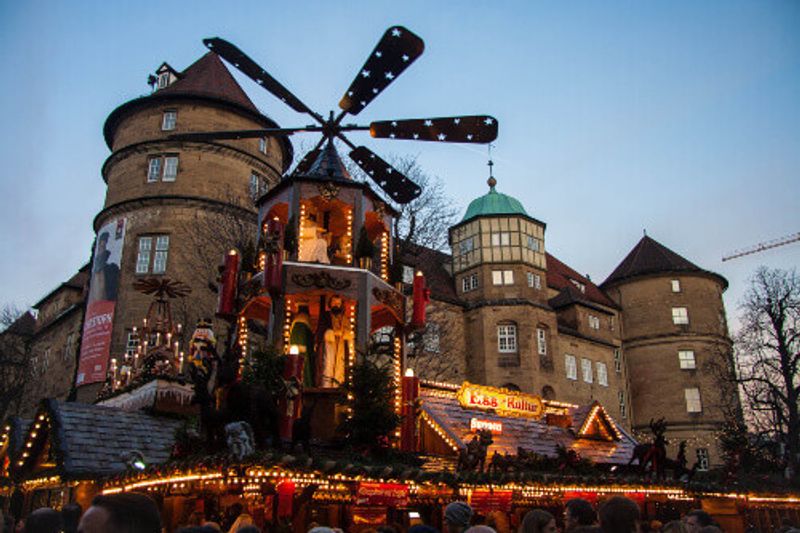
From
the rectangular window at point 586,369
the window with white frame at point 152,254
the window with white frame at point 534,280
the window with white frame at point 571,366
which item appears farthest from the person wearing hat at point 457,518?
the rectangular window at point 586,369

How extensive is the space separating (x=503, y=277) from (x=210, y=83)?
849 inches

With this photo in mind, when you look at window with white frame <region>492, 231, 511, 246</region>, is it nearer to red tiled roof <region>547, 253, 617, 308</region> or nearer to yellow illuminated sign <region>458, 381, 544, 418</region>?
red tiled roof <region>547, 253, 617, 308</region>

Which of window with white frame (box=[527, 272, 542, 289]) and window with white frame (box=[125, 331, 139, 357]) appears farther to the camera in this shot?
window with white frame (box=[527, 272, 542, 289])

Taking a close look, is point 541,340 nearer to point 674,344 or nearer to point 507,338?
point 507,338

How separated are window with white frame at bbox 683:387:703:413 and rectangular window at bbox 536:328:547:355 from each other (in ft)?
55.0

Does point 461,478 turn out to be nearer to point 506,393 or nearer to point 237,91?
point 506,393

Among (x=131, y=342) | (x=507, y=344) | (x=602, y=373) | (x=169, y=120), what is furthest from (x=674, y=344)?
(x=169, y=120)

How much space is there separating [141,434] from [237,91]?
26308 millimetres

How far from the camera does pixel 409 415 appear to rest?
1437cm

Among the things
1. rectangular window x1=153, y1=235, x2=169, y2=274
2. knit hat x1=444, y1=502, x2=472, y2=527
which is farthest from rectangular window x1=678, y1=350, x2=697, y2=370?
knit hat x1=444, y1=502, x2=472, y2=527

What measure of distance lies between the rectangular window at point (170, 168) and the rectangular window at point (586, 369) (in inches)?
1193

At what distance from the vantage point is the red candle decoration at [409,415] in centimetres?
1428

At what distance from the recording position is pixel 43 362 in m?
44.8

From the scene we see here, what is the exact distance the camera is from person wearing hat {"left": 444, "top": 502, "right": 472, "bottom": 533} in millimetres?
5898
